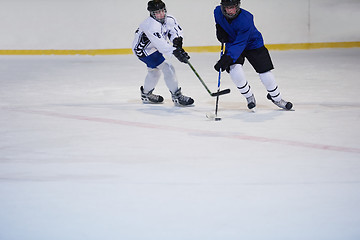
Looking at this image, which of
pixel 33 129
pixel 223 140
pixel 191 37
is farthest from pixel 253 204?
pixel 191 37

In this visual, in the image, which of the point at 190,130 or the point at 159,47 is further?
the point at 159,47

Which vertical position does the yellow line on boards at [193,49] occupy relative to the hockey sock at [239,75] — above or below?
below

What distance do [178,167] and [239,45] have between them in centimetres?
154

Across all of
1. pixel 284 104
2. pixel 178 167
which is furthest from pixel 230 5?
pixel 178 167

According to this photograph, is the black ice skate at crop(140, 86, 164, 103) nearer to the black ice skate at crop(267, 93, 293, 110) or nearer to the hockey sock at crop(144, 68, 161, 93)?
the hockey sock at crop(144, 68, 161, 93)

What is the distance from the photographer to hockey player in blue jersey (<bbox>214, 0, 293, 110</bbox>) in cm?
422

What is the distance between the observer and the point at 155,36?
14.9ft

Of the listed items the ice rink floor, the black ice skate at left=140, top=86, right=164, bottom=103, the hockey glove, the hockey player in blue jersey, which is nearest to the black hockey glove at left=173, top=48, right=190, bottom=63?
the hockey glove

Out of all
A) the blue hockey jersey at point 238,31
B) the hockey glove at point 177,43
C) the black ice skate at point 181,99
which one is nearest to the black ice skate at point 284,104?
the blue hockey jersey at point 238,31

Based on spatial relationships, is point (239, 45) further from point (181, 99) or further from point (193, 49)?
point (193, 49)

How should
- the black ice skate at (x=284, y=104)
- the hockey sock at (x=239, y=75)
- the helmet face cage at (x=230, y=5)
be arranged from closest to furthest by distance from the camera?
the helmet face cage at (x=230, y=5) < the hockey sock at (x=239, y=75) < the black ice skate at (x=284, y=104)

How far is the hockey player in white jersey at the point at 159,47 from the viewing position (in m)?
4.52

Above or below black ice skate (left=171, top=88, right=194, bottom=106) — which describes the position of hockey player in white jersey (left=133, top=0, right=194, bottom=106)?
above

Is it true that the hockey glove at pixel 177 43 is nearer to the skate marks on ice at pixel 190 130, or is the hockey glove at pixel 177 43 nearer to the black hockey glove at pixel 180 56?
the black hockey glove at pixel 180 56
